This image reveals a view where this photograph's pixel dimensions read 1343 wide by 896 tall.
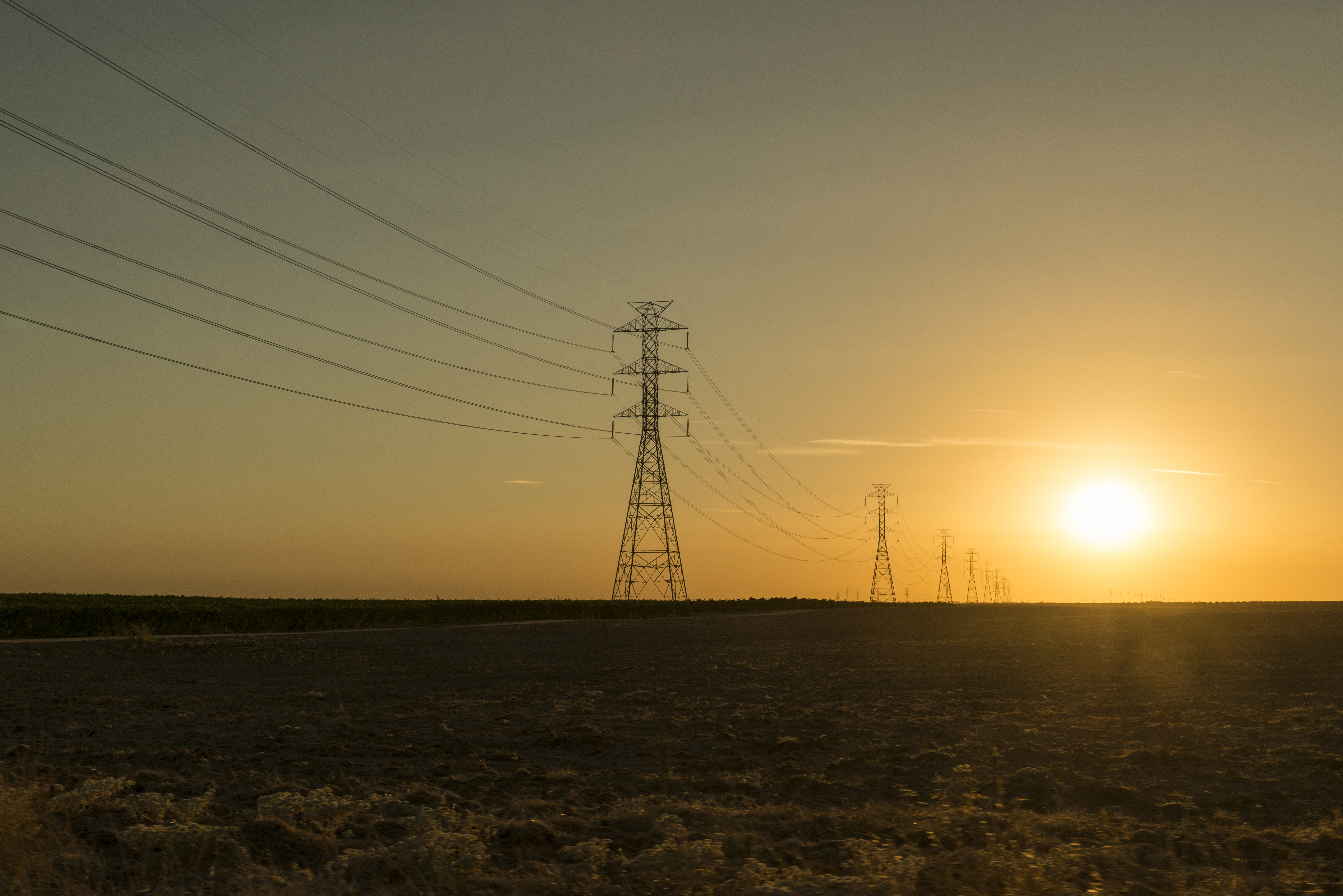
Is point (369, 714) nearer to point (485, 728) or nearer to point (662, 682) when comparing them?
point (485, 728)

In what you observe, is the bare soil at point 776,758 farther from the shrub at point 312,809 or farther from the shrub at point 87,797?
the shrub at point 87,797

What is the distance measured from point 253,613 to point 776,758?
4482cm

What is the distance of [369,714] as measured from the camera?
18453 millimetres

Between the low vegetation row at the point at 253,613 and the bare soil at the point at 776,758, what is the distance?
16.0m

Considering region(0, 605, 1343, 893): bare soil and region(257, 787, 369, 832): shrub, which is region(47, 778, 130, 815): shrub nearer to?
region(0, 605, 1343, 893): bare soil

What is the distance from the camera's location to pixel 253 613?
51781 millimetres

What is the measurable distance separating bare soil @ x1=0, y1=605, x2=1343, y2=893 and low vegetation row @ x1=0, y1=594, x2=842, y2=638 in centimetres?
1597

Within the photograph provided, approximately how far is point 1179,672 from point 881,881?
785 inches

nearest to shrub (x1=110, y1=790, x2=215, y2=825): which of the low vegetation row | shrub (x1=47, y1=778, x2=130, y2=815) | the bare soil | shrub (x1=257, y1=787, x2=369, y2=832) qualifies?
shrub (x1=47, y1=778, x2=130, y2=815)

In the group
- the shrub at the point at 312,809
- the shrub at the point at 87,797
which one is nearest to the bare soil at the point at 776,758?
the shrub at the point at 312,809

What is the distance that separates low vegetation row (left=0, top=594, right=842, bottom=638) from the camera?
4369 centimetres

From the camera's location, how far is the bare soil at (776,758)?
346 inches

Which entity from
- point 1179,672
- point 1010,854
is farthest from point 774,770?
point 1179,672

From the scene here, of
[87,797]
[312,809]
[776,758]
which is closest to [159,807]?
[87,797]
